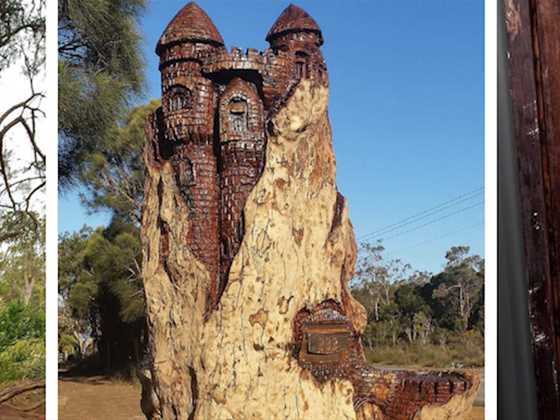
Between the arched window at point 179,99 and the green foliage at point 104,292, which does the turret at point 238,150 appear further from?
the green foliage at point 104,292

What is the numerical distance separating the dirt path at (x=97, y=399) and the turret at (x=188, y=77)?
2.96m

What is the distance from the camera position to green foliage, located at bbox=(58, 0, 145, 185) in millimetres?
4090

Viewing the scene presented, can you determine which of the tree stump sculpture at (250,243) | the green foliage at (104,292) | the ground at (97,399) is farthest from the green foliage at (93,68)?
the tree stump sculpture at (250,243)

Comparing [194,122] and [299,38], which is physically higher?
[299,38]

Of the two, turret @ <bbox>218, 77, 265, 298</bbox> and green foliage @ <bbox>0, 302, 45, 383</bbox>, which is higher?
turret @ <bbox>218, 77, 265, 298</bbox>

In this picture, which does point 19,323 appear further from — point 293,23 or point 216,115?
point 293,23

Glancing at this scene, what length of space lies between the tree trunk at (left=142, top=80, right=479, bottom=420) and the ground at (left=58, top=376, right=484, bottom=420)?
2.70m

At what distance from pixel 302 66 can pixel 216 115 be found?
0.33m

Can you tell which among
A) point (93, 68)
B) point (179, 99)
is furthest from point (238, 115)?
point (93, 68)

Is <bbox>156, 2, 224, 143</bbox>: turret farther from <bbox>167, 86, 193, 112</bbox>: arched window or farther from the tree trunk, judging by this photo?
the tree trunk

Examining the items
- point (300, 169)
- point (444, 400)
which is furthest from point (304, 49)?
point (444, 400)

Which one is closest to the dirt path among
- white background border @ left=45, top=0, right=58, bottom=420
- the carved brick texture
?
the carved brick texture

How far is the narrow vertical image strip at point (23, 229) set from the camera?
1828 mm

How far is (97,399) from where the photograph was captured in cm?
493
